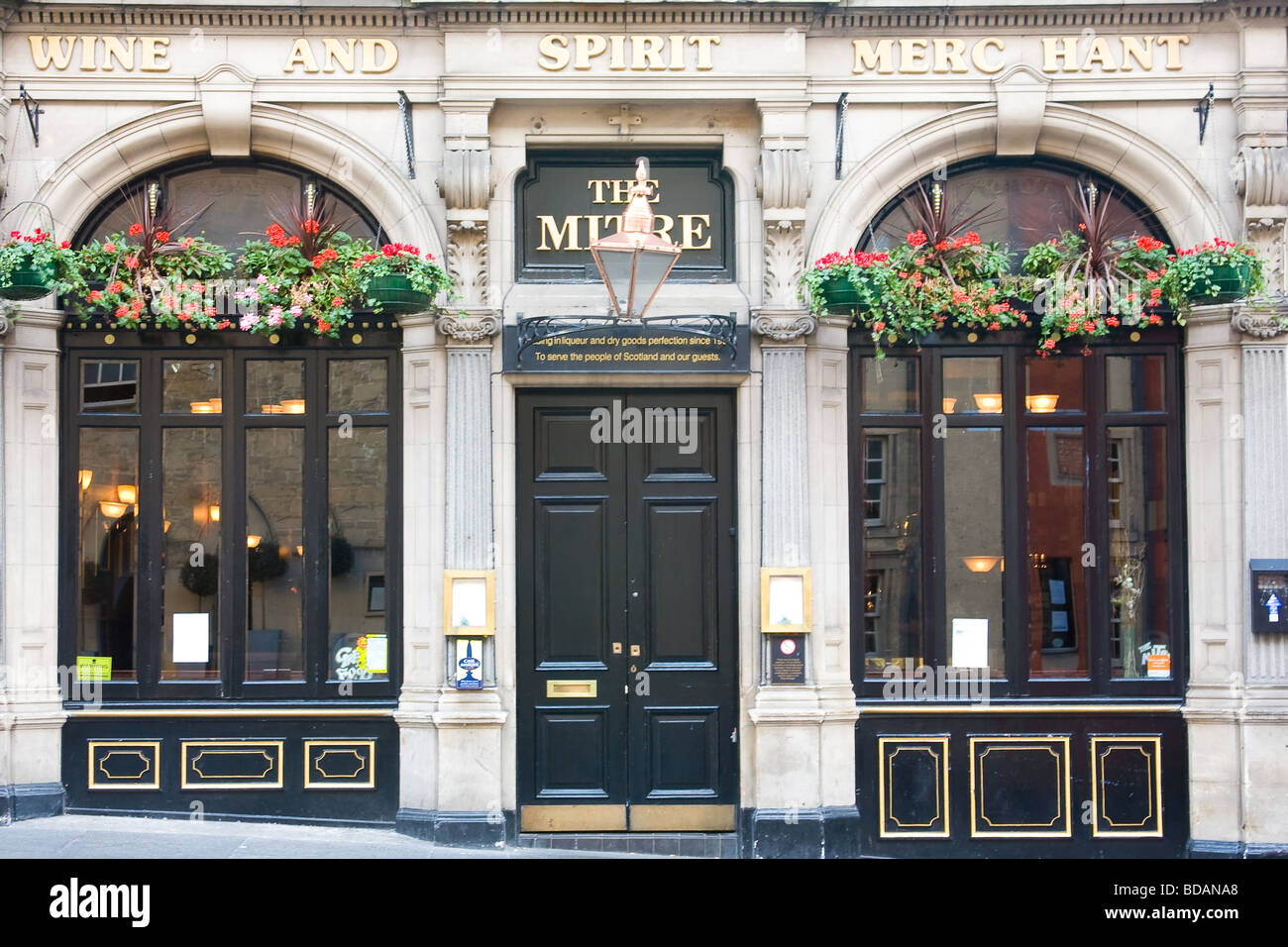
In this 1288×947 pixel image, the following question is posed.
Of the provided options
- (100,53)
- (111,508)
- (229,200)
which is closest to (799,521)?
(229,200)

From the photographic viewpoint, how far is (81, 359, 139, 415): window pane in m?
10.6

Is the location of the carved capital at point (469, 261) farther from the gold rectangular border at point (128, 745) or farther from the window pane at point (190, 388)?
the gold rectangular border at point (128, 745)

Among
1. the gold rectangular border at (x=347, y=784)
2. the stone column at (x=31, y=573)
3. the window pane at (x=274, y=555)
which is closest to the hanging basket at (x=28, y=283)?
the stone column at (x=31, y=573)

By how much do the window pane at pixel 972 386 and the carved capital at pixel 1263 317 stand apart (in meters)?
1.87

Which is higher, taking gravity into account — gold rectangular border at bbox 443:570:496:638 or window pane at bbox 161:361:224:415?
window pane at bbox 161:361:224:415

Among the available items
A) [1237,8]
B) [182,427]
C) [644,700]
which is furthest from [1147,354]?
[182,427]

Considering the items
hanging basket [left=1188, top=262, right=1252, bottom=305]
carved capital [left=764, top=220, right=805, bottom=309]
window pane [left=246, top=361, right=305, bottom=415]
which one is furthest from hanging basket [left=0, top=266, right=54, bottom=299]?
hanging basket [left=1188, top=262, right=1252, bottom=305]

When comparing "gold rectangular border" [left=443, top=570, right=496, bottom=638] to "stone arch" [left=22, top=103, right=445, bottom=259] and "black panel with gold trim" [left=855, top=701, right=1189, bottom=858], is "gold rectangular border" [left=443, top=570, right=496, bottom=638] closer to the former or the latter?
"stone arch" [left=22, top=103, right=445, bottom=259]

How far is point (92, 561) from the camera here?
1053cm

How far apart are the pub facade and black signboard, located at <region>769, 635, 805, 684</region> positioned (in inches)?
1.0

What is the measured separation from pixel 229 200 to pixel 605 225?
3.10 metres

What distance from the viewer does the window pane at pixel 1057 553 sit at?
10.6m

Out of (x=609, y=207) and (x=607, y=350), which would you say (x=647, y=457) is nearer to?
(x=607, y=350)

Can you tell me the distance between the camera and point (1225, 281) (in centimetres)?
973
